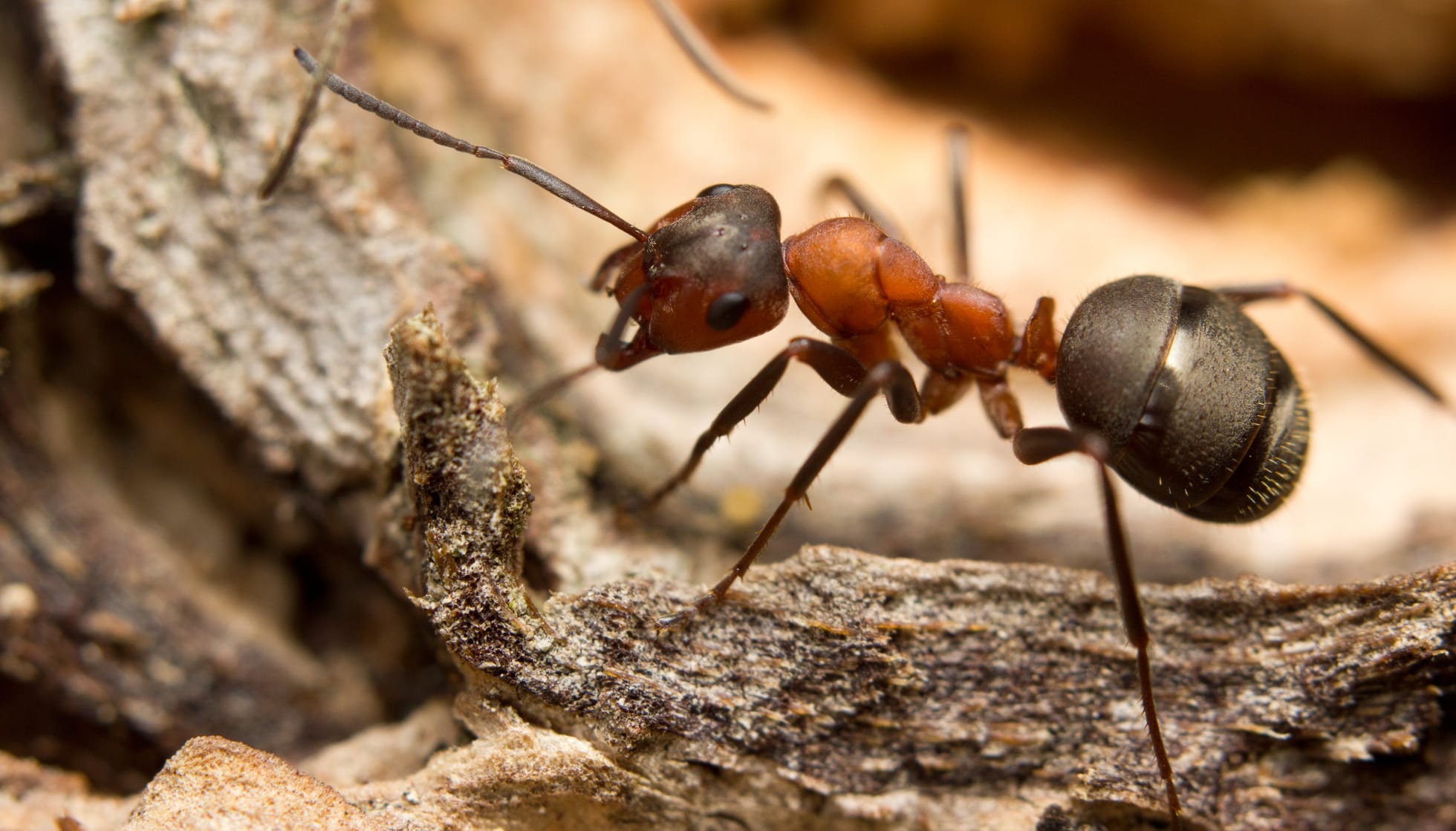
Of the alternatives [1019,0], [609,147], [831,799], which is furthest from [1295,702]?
[1019,0]

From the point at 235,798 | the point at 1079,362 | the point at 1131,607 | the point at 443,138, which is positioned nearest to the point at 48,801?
the point at 235,798

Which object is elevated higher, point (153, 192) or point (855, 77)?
point (855, 77)

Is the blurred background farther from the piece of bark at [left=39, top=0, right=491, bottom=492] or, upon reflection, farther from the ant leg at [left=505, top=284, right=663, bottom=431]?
the piece of bark at [left=39, top=0, right=491, bottom=492]

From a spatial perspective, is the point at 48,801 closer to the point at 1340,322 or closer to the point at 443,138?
A: the point at 443,138

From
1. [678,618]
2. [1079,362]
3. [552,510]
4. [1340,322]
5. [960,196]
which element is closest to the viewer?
[678,618]

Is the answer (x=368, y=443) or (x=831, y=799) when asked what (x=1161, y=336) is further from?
(x=368, y=443)
